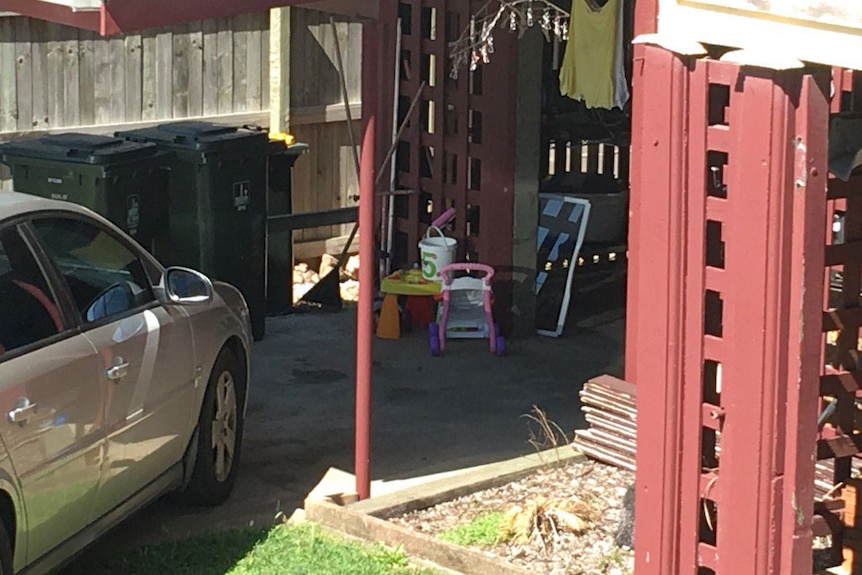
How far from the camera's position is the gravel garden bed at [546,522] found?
6266 millimetres

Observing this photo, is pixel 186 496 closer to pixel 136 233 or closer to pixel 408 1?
pixel 136 233

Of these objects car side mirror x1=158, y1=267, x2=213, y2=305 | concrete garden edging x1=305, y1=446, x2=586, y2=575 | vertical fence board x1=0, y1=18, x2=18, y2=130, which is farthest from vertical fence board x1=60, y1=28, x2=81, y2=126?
concrete garden edging x1=305, y1=446, x2=586, y2=575

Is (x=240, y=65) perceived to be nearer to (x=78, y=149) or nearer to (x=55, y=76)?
(x=55, y=76)

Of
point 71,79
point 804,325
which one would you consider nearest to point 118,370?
point 804,325

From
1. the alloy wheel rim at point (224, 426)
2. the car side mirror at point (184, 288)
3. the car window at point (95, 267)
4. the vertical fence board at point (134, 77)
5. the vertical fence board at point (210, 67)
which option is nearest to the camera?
the car window at point (95, 267)

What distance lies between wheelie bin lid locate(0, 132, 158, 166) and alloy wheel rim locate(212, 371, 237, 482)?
7.95 ft

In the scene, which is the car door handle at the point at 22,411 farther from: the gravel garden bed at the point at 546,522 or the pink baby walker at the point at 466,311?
the pink baby walker at the point at 466,311

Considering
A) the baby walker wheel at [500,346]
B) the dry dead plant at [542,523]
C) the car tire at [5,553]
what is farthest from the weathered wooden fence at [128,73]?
the car tire at [5,553]

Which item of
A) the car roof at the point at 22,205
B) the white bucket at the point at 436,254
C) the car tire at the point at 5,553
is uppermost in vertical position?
the car roof at the point at 22,205

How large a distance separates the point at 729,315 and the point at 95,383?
2.57 meters

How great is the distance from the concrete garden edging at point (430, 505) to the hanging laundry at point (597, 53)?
324cm

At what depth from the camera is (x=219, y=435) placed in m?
7.19

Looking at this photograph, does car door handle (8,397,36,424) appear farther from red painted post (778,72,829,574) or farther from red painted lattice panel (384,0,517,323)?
red painted lattice panel (384,0,517,323)

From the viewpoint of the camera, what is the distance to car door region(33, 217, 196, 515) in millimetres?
6016
